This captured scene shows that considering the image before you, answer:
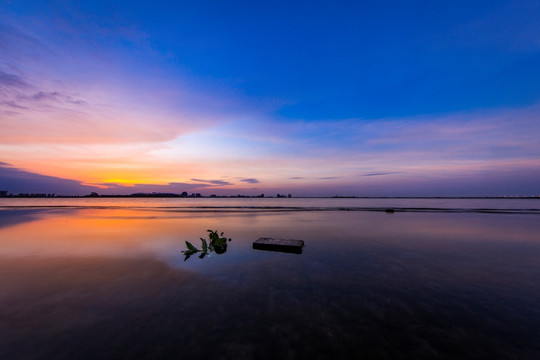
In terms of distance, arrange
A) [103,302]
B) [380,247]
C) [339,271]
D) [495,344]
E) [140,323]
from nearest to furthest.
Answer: [495,344], [140,323], [103,302], [339,271], [380,247]

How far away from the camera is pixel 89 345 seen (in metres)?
5.39

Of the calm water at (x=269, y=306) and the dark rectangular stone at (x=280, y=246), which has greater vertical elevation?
the dark rectangular stone at (x=280, y=246)

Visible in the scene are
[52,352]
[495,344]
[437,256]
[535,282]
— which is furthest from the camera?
[437,256]

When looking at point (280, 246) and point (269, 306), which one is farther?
point (280, 246)

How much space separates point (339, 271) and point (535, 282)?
796 centimetres

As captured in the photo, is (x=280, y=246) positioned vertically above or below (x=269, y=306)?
above

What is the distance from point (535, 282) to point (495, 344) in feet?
23.6

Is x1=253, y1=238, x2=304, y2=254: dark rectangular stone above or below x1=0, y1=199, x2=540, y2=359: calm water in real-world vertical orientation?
above

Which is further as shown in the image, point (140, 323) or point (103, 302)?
point (103, 302)

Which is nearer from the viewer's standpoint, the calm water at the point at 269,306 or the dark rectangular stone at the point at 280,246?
the calm water at the point at 269,306

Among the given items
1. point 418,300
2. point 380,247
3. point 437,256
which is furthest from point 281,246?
point 437,256

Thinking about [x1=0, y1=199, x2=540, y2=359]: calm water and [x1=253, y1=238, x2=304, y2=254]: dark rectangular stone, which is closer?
[x1=0, y1=199, x2=540, y2=359]: calm water

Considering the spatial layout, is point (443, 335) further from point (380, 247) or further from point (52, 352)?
point (380, 247)

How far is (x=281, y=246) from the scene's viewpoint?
48.9 feet
